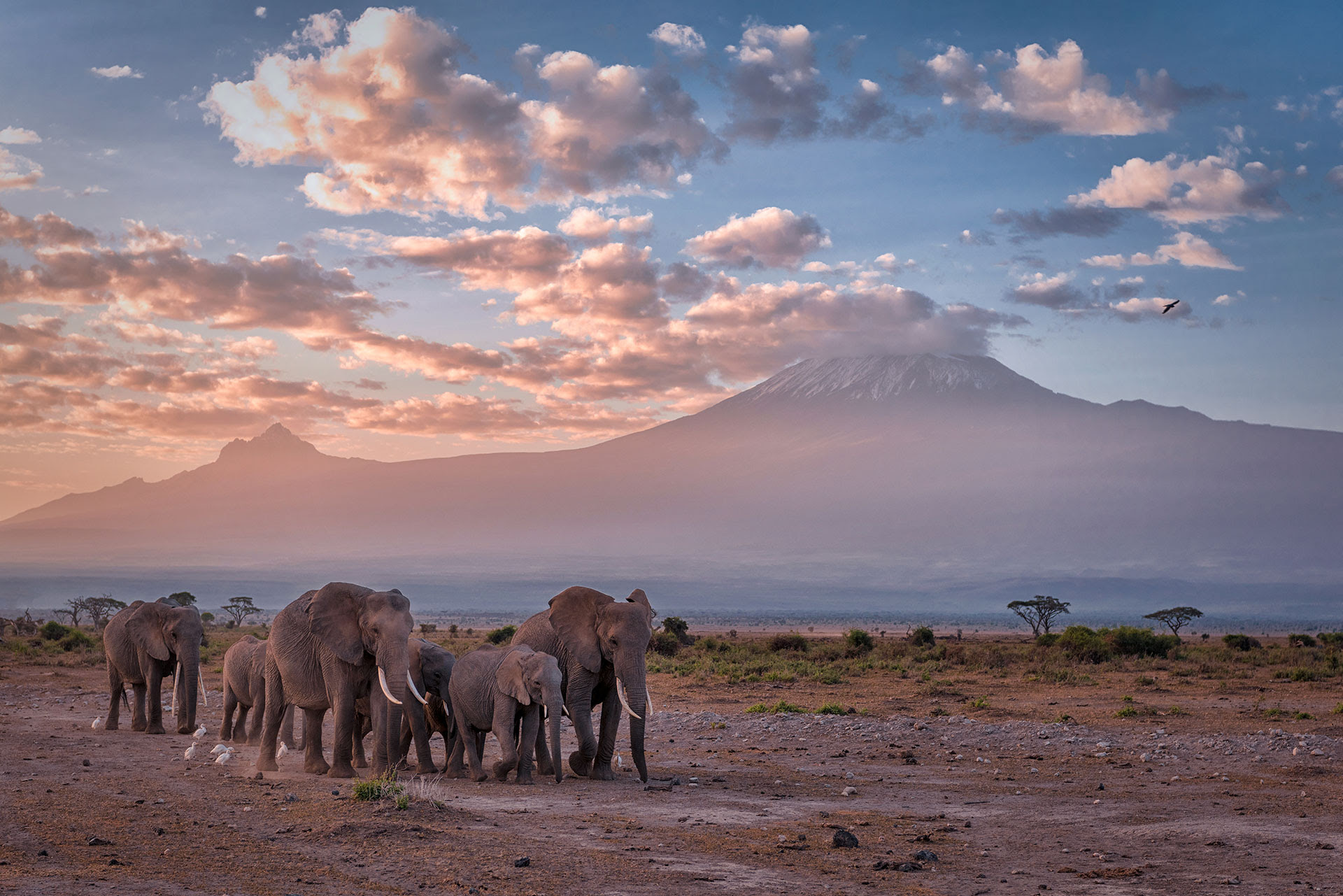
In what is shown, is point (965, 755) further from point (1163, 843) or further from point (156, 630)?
point (156, 630)

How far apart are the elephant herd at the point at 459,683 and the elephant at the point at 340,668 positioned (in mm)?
18

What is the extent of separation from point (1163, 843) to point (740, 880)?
518 centimetres

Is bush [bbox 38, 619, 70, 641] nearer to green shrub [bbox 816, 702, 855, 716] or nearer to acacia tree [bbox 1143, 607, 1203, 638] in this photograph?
green shrub [bbox 816, 702, 855, 716]

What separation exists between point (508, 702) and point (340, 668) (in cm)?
248

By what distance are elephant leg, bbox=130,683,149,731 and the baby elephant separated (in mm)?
8660

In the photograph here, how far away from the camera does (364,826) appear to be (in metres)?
12.3

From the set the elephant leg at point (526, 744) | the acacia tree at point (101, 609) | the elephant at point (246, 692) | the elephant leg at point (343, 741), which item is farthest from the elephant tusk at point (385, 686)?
the acacia tree at point (101, 609)

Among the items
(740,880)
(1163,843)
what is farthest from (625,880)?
(1163,843)

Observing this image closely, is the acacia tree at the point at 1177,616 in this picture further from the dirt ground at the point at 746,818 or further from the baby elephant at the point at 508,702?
the baby elephant at the point at 508,702

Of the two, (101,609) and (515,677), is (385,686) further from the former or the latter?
(101,609)

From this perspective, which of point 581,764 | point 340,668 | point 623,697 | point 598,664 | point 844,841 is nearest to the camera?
point 844,841

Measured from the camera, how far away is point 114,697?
23109mm

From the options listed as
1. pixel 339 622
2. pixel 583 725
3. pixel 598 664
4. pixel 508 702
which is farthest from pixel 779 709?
pixel 339 622

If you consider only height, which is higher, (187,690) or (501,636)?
(187,690)
